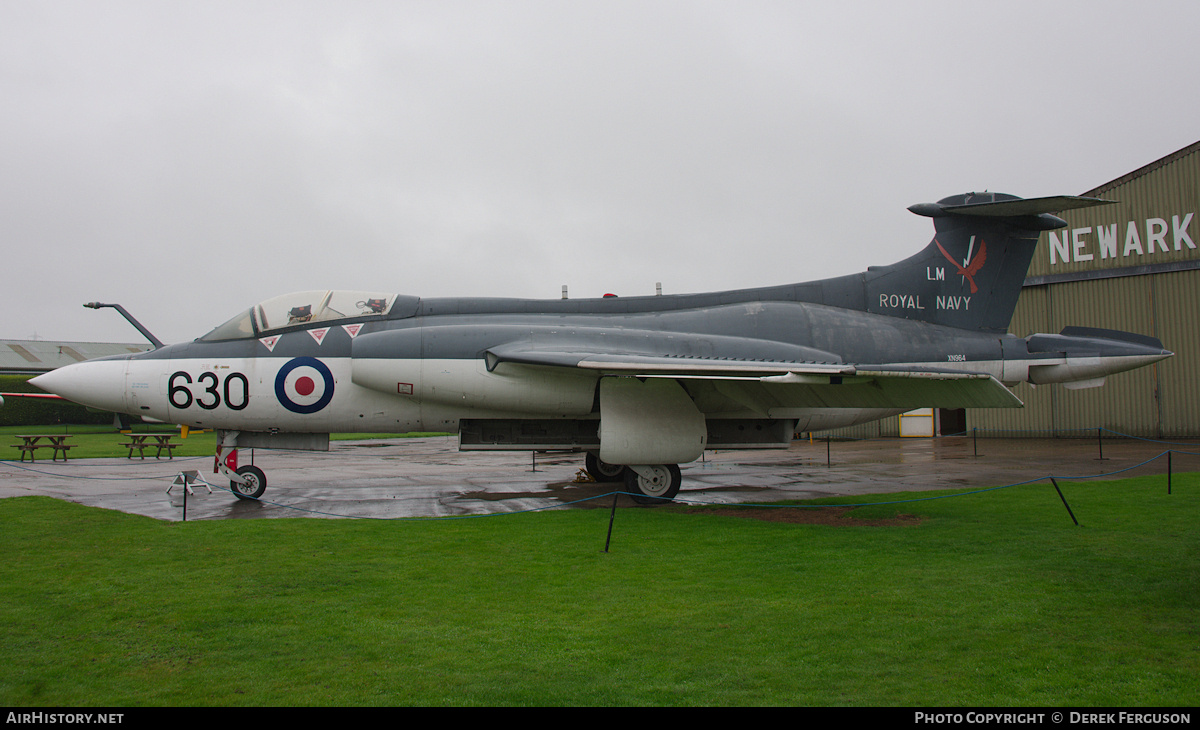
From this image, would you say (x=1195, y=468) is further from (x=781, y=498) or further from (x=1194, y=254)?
(x=1194, y=254)

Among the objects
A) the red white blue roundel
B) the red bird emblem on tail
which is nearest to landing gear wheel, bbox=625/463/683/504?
the red white blue roundel

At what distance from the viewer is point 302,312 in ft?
37.8

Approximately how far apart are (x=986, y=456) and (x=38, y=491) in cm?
2178

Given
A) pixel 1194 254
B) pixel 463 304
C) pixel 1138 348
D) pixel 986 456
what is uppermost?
pixel 1194 254

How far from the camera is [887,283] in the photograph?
42.0 ft

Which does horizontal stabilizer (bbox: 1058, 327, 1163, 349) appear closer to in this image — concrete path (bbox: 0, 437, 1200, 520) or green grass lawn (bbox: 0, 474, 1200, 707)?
concrete path (bbox: 0, 437, 1200, 520)

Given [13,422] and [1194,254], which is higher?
[1194,254]

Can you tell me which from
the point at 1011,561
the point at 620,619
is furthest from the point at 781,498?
the point at 620,619

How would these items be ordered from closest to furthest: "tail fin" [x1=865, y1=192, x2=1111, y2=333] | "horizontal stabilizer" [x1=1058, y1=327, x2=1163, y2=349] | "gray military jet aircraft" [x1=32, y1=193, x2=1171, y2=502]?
"gray military jet aircraft" [x1=32, y1=193, x2=1171, y2=502], "horizontal stabilizer" [x1=1058, y1=327, x2=1163, y2=349], "tail fin" [x1=865, y1=192, x2=1111, y2=333]

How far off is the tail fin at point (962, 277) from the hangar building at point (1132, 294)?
1221cm

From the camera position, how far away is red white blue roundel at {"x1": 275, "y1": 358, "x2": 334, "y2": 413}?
11.1 meters

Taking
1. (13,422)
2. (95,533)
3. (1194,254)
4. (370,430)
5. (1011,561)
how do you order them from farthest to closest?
(13,422)
(1194,254)
(370,430)
(95,533)
(1011,561)

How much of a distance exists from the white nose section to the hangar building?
24.5 m

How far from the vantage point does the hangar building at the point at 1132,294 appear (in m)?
23.0
